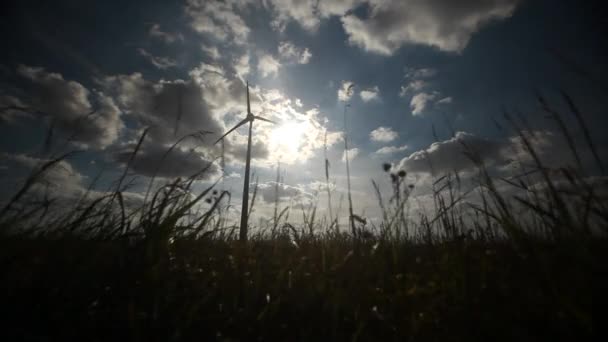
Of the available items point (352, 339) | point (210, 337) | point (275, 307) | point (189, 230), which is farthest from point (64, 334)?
point (189, 230)

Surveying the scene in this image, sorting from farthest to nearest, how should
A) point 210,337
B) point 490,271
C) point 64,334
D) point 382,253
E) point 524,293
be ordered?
point 382,253
point 490,271
point 524,293
point 210,337
point 64,334

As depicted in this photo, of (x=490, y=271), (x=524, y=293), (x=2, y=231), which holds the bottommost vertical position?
(x=524, y=293)

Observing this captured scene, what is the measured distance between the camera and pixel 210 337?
136cm

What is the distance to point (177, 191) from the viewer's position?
316cm

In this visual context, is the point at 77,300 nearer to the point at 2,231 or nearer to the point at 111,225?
the point at 111,225

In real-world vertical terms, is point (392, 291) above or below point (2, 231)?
below

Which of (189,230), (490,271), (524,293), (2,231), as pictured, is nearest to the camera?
(524,293)

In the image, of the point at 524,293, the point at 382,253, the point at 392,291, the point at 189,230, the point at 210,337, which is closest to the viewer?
the point at 210,337

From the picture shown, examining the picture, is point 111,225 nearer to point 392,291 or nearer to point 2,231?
point 2,231

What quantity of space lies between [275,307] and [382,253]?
4.69 ft

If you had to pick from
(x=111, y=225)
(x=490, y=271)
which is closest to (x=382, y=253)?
(x=490, y=271)

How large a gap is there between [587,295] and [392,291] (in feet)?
3.51

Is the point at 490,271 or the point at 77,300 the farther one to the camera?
the point at 490,271

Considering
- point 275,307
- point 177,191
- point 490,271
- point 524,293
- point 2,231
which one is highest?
point 177,191
